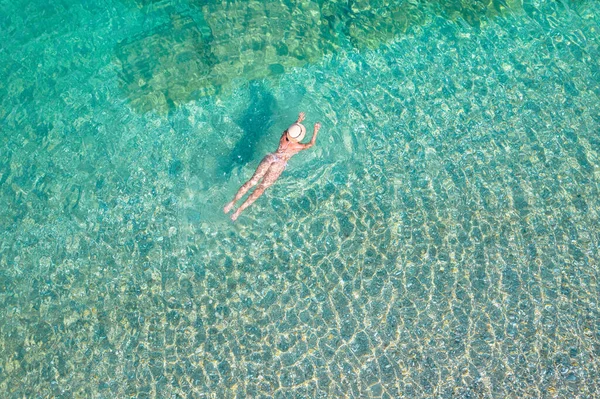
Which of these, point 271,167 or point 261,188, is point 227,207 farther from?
point 271,167

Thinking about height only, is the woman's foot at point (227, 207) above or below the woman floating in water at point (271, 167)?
below

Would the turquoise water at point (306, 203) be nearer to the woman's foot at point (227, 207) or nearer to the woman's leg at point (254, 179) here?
the woman's foot at point (227, 207)

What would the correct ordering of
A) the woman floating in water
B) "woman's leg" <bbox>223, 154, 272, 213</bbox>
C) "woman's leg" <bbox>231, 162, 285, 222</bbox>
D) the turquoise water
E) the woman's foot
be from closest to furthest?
the turquoise water
the woman floating in water
"woman's leg" <bbox>223, 154, 272, 213</bbox>
"woman's leg" <bbox>231, 162, 285, 222</bbox>
the woman's foot

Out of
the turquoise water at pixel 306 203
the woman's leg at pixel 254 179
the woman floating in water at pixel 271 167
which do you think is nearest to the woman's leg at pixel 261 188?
the woman floating in water at pixel 271 167

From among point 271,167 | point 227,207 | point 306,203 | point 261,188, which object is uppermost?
point 271,167

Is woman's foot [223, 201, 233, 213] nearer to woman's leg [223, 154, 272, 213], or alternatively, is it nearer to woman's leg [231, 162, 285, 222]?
woman's leg [223, 154, 272, 213]

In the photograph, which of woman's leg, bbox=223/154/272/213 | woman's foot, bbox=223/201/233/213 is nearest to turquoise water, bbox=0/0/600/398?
woman's foot, bbox=223/201/233/213

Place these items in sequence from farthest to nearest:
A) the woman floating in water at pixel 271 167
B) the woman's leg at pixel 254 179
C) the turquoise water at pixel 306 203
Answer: the woman's leg at pixel 254 179 < the woman floating in water at pixel 271 167 < the turquoise water at pixel 306 203

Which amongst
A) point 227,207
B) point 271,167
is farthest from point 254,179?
point 227,207
